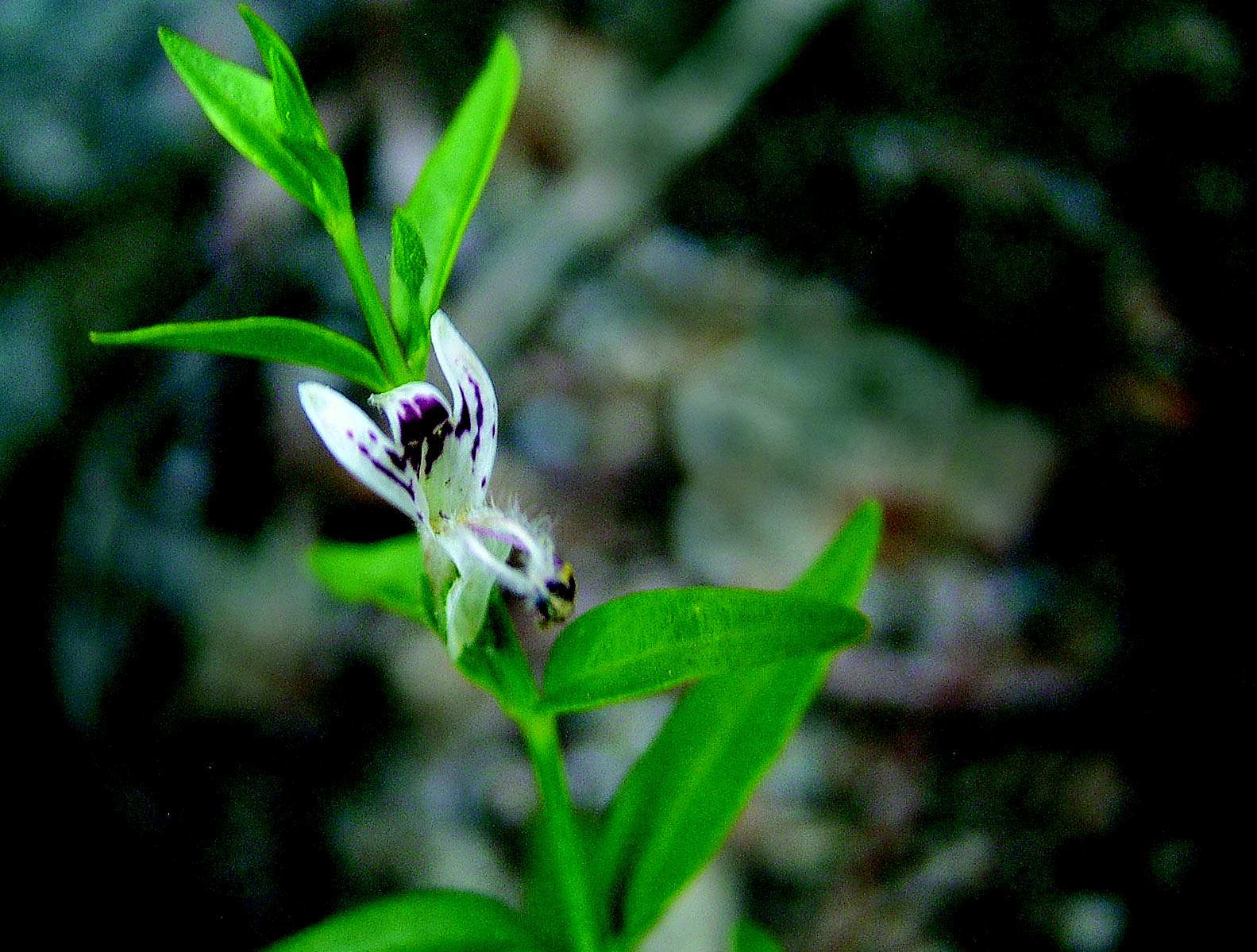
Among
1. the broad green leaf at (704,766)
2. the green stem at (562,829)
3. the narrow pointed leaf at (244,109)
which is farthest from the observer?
the broad green leaf at (704,766)

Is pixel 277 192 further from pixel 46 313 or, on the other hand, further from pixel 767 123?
pixel 767 123

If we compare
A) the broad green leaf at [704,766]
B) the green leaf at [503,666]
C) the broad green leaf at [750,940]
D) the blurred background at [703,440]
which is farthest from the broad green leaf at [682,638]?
the blurred background at [703,440]

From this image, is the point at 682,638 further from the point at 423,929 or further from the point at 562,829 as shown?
the point at 423,929

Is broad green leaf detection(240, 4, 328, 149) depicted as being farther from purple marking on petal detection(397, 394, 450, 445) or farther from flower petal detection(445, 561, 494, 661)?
flower petal detection(445, 561, 494, 661)

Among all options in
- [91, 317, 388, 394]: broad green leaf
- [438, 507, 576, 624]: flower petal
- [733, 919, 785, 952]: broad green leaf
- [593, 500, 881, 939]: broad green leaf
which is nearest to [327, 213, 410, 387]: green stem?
[91, 317, 388, 394]: broad green leaf

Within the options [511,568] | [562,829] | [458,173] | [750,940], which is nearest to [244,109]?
[458,173]

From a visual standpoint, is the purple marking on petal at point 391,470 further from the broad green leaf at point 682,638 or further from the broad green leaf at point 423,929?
the broad green leaf at point 423,929

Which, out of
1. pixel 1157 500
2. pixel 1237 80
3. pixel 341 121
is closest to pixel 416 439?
pixel 341 121
